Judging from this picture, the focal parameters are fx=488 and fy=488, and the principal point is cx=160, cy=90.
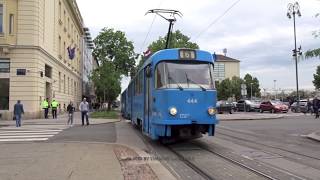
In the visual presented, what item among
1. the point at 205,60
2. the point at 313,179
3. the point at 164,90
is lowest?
the point at 313,179

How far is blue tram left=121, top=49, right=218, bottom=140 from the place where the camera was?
1545cm

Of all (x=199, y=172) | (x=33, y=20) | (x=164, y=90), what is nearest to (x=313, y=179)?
(x=199, y=172)

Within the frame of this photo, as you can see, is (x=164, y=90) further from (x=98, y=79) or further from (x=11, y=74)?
(x=98, y=79)

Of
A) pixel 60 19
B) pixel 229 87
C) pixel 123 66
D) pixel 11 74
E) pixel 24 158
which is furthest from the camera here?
pixel 229 87

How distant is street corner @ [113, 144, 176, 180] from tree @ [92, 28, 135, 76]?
6338cm

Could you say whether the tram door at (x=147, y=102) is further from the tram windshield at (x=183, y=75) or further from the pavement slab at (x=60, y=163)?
the pavement slab at (x=60, y=163)

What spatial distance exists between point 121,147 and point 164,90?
252 cm

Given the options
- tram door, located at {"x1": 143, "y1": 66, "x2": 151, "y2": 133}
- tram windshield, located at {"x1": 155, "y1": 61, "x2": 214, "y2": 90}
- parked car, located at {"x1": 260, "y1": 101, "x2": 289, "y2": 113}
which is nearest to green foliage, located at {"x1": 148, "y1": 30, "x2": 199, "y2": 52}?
parked car, located at {"x1": 260, "y1": 101, "x2": 289, "y2": 113}

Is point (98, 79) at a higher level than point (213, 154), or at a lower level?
higher

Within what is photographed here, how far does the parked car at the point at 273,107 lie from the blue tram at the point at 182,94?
130 ft

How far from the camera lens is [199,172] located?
11.3 metres

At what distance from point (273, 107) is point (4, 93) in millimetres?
30106

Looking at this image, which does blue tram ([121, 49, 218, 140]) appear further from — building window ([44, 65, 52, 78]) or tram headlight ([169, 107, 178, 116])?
building window ([44, 65, 52, 78])

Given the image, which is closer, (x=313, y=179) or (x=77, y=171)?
(x=313, y=179)
